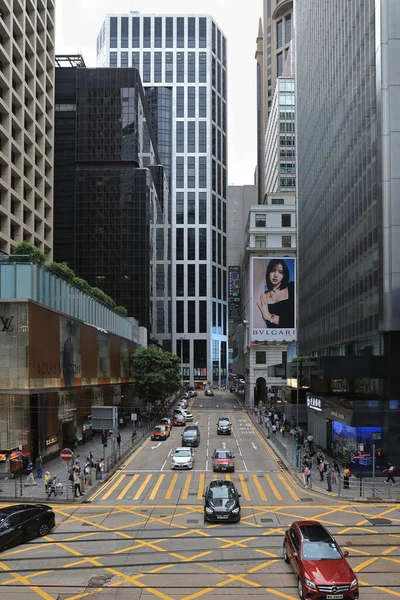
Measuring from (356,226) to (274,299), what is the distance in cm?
5324

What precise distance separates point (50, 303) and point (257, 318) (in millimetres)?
60246

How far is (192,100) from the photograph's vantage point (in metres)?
185

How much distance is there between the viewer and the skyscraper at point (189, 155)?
180125 millimetres

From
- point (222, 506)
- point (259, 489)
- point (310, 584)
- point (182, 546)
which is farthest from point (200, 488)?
point (310, 584)

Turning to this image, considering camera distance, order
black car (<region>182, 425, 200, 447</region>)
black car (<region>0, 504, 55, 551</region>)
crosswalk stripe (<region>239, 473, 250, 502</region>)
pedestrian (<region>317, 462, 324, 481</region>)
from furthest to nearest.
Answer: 1. black car (<region>182, 425, 200, 447</region>)
2. pedestrian (<region>317, 462, 324, 481</region>)
3. crosswalk stripe (<region>239, 473, 250, 502</region>)
4. black car (<region>0, 504, 55, 551</region>)

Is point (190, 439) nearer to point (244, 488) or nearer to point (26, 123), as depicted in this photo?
point (244, 488)

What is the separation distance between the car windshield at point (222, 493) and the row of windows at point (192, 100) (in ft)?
557

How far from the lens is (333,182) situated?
5606cm

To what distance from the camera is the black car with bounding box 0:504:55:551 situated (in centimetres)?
2242

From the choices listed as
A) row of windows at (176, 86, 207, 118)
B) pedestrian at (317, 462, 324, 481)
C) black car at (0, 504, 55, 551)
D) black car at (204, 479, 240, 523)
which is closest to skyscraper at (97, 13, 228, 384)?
row of windows at (176, 86, 207, 118)

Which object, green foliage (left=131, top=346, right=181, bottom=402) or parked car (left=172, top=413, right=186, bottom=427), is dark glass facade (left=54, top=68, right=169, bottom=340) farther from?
parked car (left=172, top=413, right=186, bottom=427)

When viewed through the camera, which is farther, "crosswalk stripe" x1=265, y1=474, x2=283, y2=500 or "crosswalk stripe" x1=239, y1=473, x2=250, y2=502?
"crosswalk stripe" x1=239, y1=473, x2=250, y2=502

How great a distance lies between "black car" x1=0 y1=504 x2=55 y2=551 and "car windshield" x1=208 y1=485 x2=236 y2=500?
23.4ft

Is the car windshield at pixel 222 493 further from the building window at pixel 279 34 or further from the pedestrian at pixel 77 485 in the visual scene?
the building window at pixel 279 34
